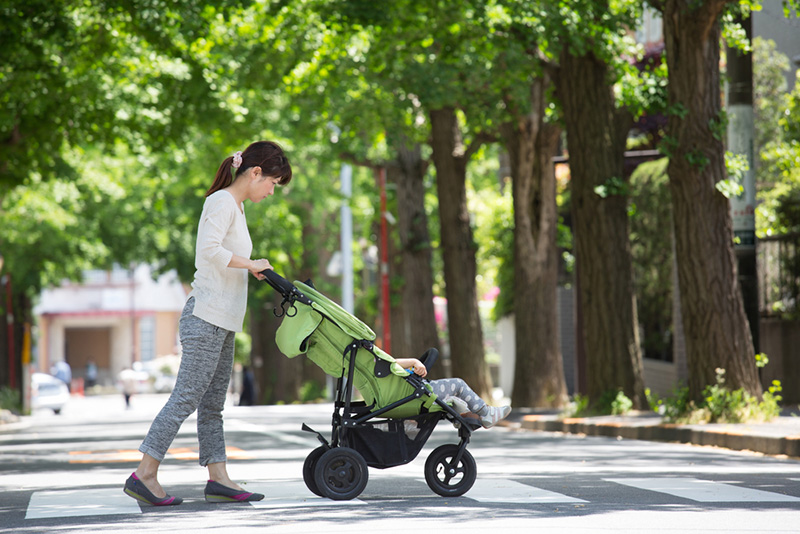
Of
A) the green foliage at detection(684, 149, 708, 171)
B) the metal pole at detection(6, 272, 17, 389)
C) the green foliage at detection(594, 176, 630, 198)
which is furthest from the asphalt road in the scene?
the metal pole at detection(6, 272, 17, 389)

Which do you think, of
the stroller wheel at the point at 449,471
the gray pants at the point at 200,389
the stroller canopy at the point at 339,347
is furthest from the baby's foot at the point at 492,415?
the gray pants at the point at 200,389

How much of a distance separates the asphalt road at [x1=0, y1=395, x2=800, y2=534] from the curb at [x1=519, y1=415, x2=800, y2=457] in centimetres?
32

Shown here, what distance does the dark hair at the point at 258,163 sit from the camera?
751cm

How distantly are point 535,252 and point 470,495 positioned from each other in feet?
49.5

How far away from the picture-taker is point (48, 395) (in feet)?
133

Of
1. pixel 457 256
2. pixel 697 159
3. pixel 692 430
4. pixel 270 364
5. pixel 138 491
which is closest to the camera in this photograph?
pixel 138 491

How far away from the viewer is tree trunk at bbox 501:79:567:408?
2252 cm

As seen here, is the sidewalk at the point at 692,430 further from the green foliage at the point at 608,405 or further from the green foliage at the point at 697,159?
the green foliage at the point at 697,159

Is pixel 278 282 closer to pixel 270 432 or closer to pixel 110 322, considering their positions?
pixel 270 432

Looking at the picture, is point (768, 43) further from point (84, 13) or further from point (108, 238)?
point (108, 238)

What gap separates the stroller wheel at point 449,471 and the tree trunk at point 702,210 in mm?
7642

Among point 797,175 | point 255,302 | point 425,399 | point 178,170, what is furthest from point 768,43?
point 255,302

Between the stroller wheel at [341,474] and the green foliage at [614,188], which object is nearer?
the stroller wheel at [341,474]

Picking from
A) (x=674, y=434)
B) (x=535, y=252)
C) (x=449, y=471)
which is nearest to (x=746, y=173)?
(x=674, y=434)
